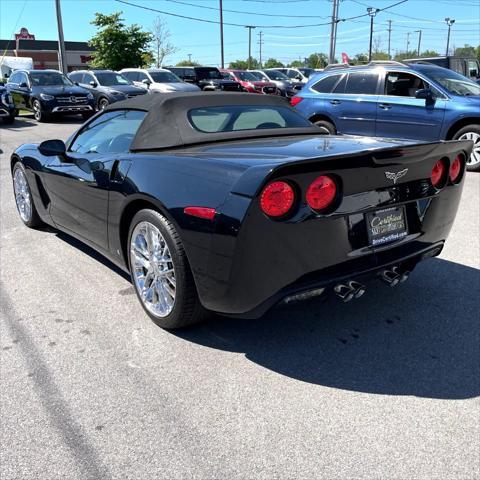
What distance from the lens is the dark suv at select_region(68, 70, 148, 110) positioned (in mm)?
17344

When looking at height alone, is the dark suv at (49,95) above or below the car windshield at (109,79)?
below

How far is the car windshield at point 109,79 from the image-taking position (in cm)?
1831

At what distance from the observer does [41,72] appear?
17.9 metres

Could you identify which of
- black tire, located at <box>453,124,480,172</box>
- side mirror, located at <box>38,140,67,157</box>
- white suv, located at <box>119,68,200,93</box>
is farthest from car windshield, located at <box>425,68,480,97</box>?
white suv, located at <box>119,68,200,93</box>

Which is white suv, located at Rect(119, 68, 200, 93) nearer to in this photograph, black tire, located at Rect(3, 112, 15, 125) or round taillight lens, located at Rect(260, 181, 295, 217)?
black tire, located at Rect(3, 112, 15, 125)

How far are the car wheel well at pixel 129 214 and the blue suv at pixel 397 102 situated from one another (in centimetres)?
508

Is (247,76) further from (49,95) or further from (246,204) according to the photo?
(246,204)

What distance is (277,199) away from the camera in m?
2.46

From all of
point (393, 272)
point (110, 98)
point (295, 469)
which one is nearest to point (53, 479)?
point (295, 469)

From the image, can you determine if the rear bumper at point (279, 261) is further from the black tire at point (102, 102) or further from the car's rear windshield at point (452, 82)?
the black tire at point (102, 102)

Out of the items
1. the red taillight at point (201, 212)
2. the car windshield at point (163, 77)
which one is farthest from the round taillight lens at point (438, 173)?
the car windshield at point (163, 77)

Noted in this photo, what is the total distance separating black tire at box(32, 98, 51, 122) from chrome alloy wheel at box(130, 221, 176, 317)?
15.0m

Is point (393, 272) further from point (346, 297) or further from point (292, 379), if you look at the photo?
point (292, 379)

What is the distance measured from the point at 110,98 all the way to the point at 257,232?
53.5ft
